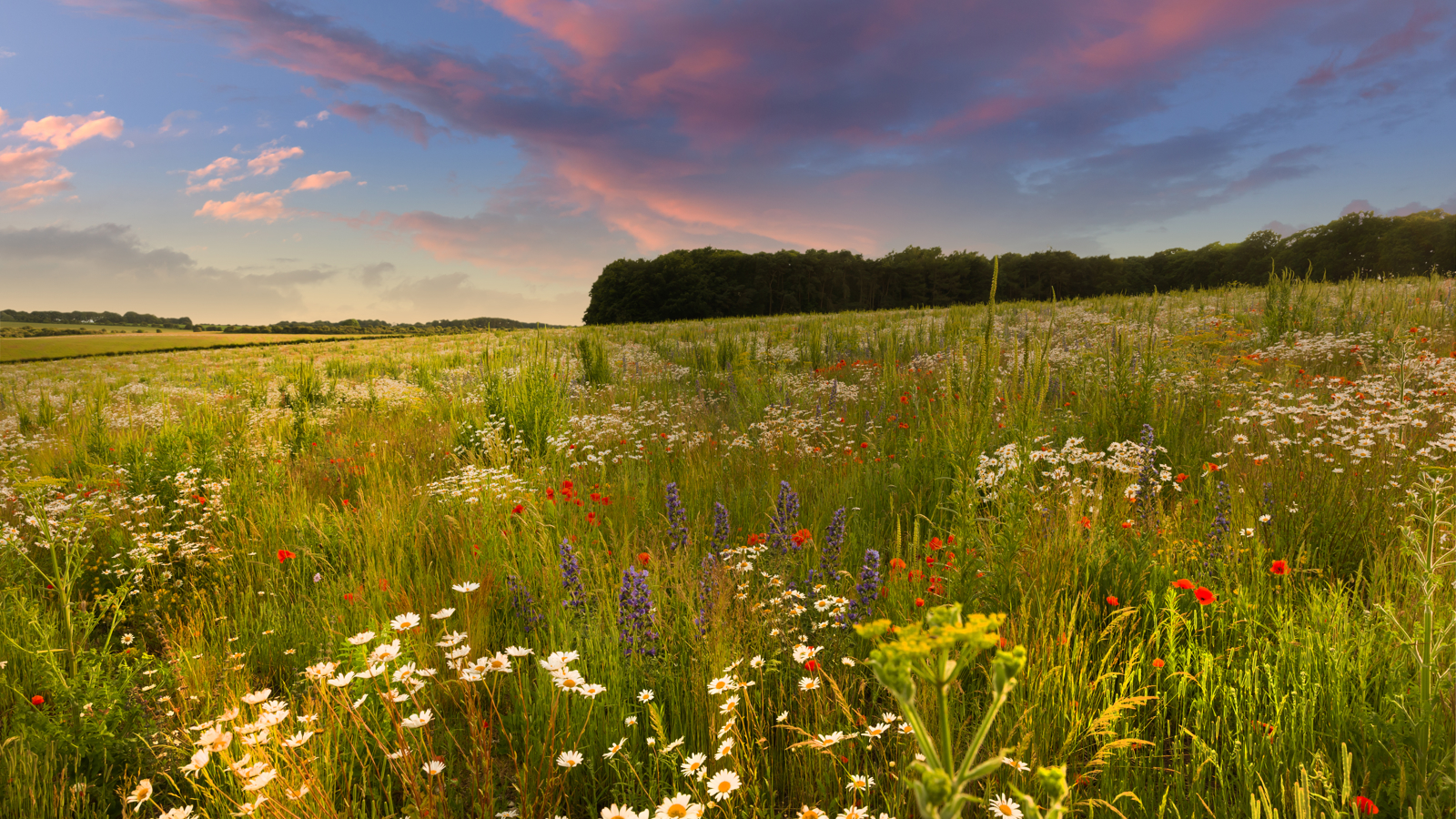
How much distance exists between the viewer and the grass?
1924mm

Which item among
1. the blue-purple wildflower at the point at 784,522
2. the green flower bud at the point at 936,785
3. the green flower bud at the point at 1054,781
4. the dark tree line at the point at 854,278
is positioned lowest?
the blue-purple wildflower at the point at 784,522

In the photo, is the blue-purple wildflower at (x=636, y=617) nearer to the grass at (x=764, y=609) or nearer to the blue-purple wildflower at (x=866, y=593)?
the grass at (x=764, y=609)

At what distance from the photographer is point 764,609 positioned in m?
2.69

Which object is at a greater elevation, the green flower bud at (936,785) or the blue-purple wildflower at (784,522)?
the green flower bud at (936,785)

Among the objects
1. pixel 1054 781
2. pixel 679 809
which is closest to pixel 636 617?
pixel 679 809

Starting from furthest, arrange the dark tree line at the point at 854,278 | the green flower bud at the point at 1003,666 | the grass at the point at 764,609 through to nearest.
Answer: the dark tree line at the point at 854,278 < the grass at the point at 764,609 < the green flower bud at the point at 1003,666

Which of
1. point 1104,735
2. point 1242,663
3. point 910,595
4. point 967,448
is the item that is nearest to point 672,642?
point 910,595

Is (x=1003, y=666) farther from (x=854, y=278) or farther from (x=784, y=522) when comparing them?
(x=854, y=278)

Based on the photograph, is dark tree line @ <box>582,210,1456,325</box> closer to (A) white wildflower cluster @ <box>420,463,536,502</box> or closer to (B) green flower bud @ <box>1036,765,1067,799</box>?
(A) white wildflower cluster @ <box>420,463,536,502</box>

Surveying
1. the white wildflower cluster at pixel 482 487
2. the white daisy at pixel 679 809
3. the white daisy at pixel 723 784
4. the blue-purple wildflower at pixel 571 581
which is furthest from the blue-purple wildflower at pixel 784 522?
the white wildflower cluster at pixel 482 487

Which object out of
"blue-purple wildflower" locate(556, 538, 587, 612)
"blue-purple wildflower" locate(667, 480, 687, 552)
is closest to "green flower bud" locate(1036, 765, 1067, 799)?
"blue-purple wildflower" locate(556, 538, 587, 612)

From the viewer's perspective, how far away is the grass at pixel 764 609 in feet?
6.31

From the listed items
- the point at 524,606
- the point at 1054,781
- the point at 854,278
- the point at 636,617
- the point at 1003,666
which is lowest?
the point at 524,606

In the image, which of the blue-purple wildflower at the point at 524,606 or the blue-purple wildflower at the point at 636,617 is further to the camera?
the blue-purple wildflower at the point at 524,606
